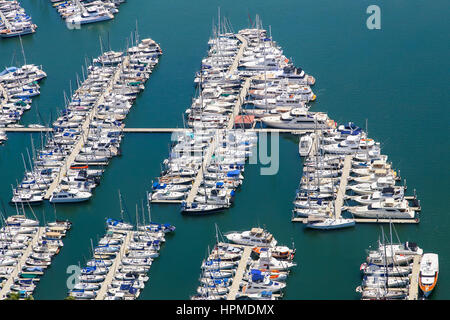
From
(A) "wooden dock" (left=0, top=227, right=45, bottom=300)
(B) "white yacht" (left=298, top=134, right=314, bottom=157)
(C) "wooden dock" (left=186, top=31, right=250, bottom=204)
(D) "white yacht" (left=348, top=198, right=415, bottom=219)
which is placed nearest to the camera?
(A) "wooden dock" (left=0, top=227, right=45, bottom=300)

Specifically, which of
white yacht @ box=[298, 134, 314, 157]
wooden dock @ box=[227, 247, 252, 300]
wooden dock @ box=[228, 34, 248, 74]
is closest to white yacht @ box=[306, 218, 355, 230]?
wooden dock @ box=[227, 247, 252, 300]

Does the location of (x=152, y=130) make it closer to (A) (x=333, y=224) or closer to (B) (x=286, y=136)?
(B) (x=286, y=136)

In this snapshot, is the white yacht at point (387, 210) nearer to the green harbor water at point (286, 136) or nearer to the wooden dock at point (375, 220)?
the wooden dock at point (375, 220)

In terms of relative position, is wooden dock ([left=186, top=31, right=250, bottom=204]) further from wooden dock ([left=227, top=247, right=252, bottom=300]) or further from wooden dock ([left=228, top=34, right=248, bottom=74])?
wooden dock ([left=227, top=247, right=252, bottom=300])

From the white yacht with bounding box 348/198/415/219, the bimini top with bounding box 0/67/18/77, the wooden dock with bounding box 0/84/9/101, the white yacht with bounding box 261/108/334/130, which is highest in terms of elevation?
the bimini top with bounding box 0/67/18/77
